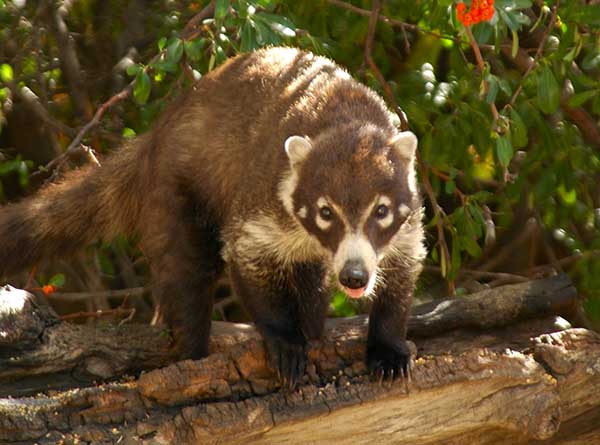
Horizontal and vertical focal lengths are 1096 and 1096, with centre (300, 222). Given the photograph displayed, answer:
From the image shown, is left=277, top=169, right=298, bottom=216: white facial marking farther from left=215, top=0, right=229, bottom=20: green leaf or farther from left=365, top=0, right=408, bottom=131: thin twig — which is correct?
left=365, top=0, right=408, bottom=131: thin twig

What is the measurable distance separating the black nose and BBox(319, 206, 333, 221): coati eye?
297 millimetres

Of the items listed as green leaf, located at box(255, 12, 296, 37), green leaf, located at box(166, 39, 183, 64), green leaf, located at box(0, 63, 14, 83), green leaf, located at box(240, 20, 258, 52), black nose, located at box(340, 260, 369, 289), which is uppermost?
green leaf, located at box(255, 12, 296, 37)

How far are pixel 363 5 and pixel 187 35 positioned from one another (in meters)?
1.20

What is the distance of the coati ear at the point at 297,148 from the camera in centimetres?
488

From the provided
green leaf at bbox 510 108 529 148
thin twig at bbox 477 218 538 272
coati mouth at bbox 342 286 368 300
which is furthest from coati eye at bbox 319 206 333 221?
thin twig at bbox 477 218 538 272

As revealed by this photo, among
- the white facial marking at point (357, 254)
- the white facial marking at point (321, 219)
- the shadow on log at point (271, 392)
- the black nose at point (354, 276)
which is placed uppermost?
the white facial marking at point (321, 219)

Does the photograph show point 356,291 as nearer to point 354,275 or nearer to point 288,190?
point 354,275

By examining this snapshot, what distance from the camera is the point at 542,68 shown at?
5484 millimetres

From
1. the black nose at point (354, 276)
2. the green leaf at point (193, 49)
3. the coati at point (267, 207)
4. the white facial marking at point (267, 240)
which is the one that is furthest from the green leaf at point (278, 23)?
the black nose at point (354, 276)

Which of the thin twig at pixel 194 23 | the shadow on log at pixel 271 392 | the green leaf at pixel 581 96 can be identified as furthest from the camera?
the green leaf at pixel 581 96

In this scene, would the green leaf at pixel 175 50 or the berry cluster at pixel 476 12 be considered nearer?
the berry cluster at pixel 476 12

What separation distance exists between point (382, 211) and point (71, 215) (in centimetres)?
180

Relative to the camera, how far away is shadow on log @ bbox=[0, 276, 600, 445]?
4410 millimetres

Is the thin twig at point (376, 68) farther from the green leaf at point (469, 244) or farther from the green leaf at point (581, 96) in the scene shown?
the green leaf at point (581, 96)
